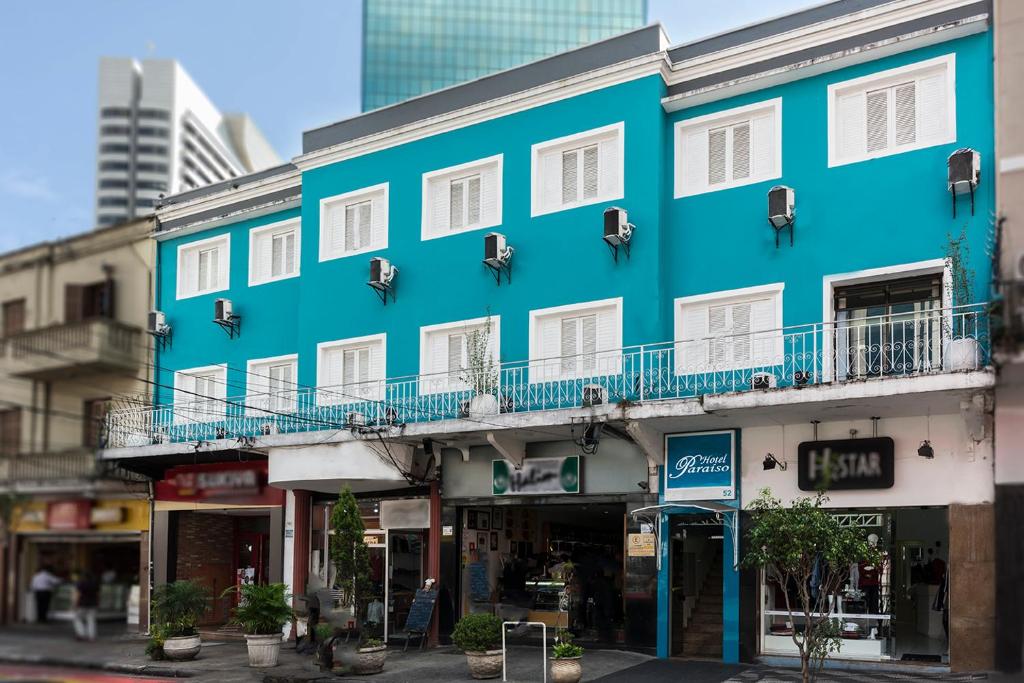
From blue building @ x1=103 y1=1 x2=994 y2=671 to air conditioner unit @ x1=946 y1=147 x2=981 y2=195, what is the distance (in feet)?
0.12

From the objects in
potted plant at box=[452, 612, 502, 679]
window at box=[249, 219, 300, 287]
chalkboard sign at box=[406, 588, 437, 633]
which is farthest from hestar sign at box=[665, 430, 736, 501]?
window at box=[249, 219, 300, 287]

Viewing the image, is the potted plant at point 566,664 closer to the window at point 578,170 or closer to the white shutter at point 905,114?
the window at point 578,170

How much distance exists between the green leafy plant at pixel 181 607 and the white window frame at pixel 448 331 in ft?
20.8

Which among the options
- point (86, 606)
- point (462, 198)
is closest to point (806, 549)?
point (86, 606)

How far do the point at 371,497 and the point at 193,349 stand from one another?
24.4ft

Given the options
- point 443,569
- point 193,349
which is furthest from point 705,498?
point 193,349

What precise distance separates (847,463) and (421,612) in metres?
9.73

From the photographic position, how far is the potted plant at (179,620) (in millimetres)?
20922

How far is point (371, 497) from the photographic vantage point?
25094 millimetres

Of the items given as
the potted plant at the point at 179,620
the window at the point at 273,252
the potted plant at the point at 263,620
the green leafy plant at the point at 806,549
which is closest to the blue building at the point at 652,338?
the window at the point at 273,252

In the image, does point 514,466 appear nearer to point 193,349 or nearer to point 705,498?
point 705,498

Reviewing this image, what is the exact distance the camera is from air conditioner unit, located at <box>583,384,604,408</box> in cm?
2009

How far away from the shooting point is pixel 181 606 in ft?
71.2

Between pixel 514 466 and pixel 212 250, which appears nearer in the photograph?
pixel 514 466
